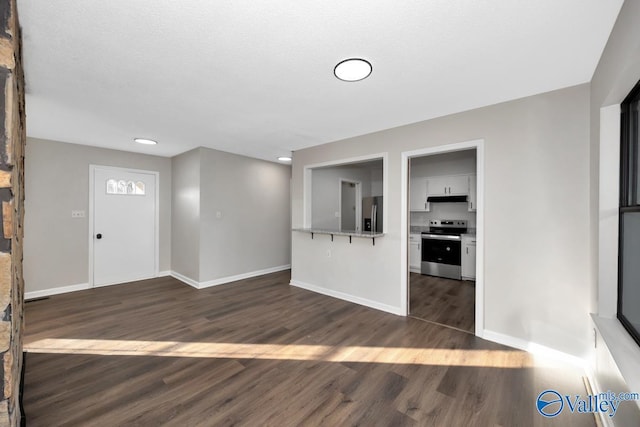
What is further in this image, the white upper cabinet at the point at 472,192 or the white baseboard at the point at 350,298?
the white upper cabinet at the point at 472,192

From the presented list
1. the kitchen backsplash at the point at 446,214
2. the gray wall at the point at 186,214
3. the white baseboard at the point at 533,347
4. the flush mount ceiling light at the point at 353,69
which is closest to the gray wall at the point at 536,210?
the white baseboard at the point at 533,347

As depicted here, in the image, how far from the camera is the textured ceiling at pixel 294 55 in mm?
1451

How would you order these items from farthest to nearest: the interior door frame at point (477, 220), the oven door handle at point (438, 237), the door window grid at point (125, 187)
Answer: the oven door handle at point (438, 237) → the door window grid at point (125, 187) → the interior door frame at point (477, 220)

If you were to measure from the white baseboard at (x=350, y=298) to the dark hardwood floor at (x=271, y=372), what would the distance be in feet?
0.56

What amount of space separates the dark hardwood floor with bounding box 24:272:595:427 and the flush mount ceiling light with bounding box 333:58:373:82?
2.41 m

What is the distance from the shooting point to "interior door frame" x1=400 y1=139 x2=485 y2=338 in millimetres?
2744

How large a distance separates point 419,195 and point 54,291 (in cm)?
677

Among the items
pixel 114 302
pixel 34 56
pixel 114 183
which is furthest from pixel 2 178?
pixel 114 183

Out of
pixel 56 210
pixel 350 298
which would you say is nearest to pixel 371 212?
pixel 350 298

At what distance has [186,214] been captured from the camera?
4.86 meters

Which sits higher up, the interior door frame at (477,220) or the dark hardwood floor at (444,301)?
the interior door frame at (477,220)

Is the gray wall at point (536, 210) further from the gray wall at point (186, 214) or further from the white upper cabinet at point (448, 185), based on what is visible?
the gray wall at point (186, 214)

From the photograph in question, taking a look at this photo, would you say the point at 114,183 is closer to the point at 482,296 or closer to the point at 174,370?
the point at 174,370

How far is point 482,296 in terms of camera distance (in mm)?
2746
